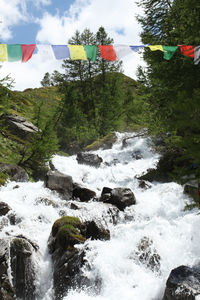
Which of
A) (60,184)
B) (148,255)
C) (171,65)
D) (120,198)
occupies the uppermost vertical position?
(171,65)

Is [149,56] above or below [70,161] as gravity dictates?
above

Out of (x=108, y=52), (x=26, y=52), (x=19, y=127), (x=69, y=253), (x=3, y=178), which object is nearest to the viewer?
(x=69, y=253)

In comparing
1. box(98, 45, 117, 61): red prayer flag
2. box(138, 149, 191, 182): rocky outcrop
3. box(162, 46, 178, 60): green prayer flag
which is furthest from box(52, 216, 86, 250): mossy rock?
box(162, 46, 178, 60): green prayer flag

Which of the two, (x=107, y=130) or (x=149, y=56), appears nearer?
(x=149, y=56)

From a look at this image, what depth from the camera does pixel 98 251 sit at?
6.74 meters

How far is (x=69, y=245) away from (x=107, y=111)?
21.9 m

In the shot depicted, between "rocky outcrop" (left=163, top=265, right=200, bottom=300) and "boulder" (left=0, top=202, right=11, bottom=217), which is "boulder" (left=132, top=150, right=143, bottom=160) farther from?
"rocky outcrop" (left=163, top=265, right=200, bottom=300)

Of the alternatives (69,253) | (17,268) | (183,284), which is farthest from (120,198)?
(183,284)

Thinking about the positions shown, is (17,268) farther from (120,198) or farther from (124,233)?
(120,198)

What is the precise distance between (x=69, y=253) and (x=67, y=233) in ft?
1.82

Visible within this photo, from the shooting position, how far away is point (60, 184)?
11.2m

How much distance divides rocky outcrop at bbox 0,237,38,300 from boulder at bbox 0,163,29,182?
580cm

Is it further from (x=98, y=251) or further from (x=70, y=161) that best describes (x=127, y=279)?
(x=70, y=161)

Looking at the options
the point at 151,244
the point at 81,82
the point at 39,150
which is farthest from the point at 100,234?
the point at 81,82
